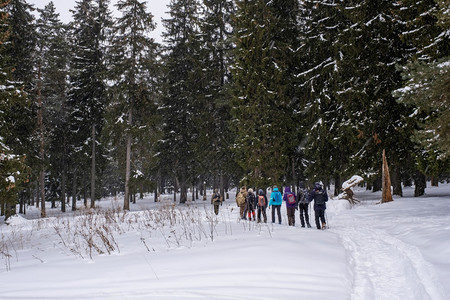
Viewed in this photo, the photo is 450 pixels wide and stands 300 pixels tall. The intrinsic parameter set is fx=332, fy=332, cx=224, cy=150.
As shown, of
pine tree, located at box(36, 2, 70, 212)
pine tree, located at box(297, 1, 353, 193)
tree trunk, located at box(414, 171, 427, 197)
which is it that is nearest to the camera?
pine tree, located at box(297, 1, 353, 193)

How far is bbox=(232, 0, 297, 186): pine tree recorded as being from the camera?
22094mm

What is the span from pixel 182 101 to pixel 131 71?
666cm

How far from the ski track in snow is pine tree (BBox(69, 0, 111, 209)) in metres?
25.3

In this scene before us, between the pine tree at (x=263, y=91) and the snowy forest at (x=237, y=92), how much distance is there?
0.09 metres

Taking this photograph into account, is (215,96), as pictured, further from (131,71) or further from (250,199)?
(250,199)

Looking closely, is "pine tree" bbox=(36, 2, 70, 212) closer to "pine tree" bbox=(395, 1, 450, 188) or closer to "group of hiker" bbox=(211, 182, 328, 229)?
"group of hiker" bbox=(211, 182, 328, 229)

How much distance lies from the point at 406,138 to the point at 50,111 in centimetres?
2966

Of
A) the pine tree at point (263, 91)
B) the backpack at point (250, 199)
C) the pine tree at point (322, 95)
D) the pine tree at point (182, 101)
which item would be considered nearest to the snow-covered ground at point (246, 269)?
the backpack at point (250, 199)

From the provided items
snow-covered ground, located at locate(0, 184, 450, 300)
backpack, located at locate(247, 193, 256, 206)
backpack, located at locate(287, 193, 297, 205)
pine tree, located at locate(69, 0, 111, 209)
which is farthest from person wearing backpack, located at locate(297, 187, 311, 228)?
pine tree, located at locate(69, 0, 111, 209)

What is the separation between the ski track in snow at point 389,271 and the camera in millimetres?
4863

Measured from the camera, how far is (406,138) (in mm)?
16891

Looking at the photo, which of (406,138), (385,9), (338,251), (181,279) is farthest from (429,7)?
(181,279)

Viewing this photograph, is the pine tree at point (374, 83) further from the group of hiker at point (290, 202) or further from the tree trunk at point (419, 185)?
the group of hiker at point (290, 202)

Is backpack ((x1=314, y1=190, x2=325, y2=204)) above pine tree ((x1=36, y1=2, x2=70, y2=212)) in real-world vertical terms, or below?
below
